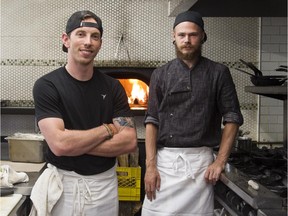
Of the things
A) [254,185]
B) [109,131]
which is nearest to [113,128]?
[109,131]

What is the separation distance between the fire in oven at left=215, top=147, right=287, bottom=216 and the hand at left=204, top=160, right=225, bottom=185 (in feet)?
0.26

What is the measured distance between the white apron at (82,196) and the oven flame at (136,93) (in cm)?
232

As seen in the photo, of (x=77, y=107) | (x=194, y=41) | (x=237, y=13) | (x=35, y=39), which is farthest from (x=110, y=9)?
(x=77, y=107)

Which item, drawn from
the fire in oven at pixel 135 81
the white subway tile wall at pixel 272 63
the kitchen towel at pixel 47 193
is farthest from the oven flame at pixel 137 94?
the kitchen towel at pixel 47 193

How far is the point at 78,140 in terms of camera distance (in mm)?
2016

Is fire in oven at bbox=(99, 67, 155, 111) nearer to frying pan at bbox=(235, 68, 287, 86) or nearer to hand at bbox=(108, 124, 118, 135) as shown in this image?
frying pan at bbox=(235, 68, 287, 86)

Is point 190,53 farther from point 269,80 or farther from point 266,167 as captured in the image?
point 266,167

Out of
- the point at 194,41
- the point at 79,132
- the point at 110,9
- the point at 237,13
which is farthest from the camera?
the point at 110,9

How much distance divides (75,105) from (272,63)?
2860 millimetres

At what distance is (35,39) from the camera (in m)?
4.40

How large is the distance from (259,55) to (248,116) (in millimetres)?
648

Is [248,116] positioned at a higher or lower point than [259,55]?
lower

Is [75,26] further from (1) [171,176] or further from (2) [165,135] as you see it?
(1) [171,176]

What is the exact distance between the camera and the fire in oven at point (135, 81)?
4285mm
